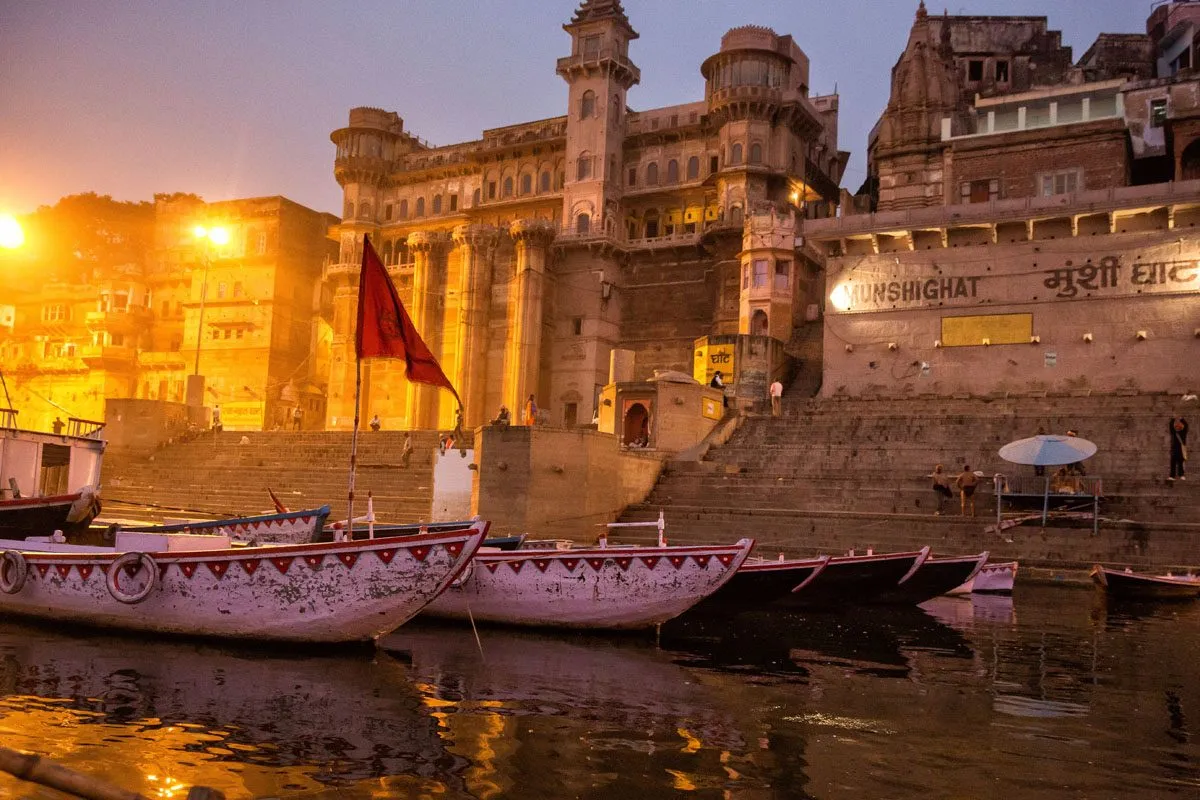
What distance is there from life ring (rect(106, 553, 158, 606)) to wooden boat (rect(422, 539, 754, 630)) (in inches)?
139

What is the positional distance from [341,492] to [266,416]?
2952 centimetres

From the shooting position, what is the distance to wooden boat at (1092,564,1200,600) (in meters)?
16.8

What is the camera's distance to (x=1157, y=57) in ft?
160

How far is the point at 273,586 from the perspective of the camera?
32.1 feet

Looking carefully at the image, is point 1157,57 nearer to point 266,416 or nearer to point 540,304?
point 540,304

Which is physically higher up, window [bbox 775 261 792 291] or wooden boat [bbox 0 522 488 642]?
window [bbox 775 261 792 291]

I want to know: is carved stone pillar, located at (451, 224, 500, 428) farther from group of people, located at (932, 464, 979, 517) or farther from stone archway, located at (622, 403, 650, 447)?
group of people, located at (932, 464, 979, 517)

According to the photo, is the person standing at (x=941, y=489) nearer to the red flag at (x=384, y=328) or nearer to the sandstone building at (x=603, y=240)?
the red flag at (x=384, y=328)

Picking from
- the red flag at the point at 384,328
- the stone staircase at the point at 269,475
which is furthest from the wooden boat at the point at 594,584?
the stone staircase at the point at 269,475

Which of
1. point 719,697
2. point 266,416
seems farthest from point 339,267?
point 719,697

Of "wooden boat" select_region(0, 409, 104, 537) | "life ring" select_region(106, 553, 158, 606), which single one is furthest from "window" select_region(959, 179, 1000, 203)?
"life ring" select_region(106, 553, 158, 606)

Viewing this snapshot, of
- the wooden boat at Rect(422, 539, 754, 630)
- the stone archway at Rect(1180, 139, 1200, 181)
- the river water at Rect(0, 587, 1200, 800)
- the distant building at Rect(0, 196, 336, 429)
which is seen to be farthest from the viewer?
the distant building at Rect(0, 196, 336, 429)

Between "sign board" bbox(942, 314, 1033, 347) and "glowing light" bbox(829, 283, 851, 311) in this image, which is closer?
"sign board" bbox(942, 314, 1033, 347)

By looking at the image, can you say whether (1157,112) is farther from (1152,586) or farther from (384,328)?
(384,328)
